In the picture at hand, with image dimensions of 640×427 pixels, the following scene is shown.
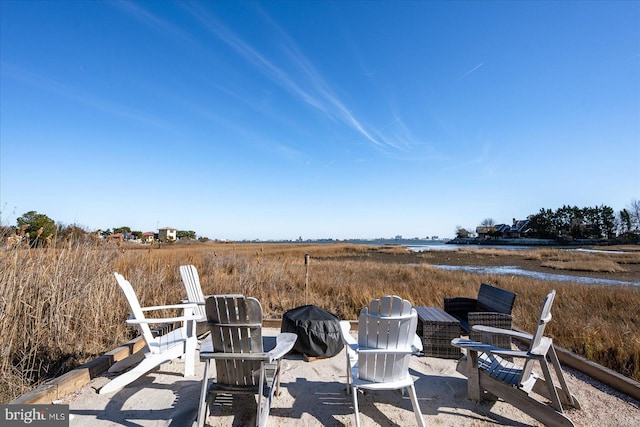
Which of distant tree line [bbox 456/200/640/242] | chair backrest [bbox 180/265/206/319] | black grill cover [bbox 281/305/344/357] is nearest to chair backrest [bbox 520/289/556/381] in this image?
black grill cover [bbox 281/305/344/357]

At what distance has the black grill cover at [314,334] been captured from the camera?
3.53 metres

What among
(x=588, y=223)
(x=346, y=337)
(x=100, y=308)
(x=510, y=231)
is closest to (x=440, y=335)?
(x=346, y=337)

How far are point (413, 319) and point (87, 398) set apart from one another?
296 cm

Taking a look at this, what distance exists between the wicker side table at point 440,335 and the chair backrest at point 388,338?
1.53 m

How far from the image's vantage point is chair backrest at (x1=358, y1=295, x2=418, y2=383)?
85.7 inches

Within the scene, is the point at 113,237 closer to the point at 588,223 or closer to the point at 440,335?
the point at 440,335

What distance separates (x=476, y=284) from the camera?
28.9 ft

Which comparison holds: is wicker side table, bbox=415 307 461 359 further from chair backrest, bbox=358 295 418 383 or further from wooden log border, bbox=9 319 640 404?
chair backrest, bbox=358 295 418 383

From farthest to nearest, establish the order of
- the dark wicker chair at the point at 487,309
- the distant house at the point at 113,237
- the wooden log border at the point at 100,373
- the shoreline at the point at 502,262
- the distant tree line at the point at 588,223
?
1. the distant tree line at the point at 588,223
2. the shoreline at the point at 502,262
3. the distant house at the point at 113,237
4. the dark wicker chair at the point at 487,309
5. the wooden log border at the point at 100,373

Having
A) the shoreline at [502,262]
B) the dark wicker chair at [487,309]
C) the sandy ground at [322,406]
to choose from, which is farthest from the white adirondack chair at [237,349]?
the shoreline at [502,262]

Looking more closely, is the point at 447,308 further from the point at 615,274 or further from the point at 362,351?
the point at 615,274

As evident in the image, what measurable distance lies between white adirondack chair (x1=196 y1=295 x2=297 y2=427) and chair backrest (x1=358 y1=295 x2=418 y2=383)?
65 centimetres

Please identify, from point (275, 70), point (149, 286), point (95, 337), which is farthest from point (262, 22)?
point (95, 337)

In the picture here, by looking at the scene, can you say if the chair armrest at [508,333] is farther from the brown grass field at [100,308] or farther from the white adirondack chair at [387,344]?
the brown grass field at [100,308]
